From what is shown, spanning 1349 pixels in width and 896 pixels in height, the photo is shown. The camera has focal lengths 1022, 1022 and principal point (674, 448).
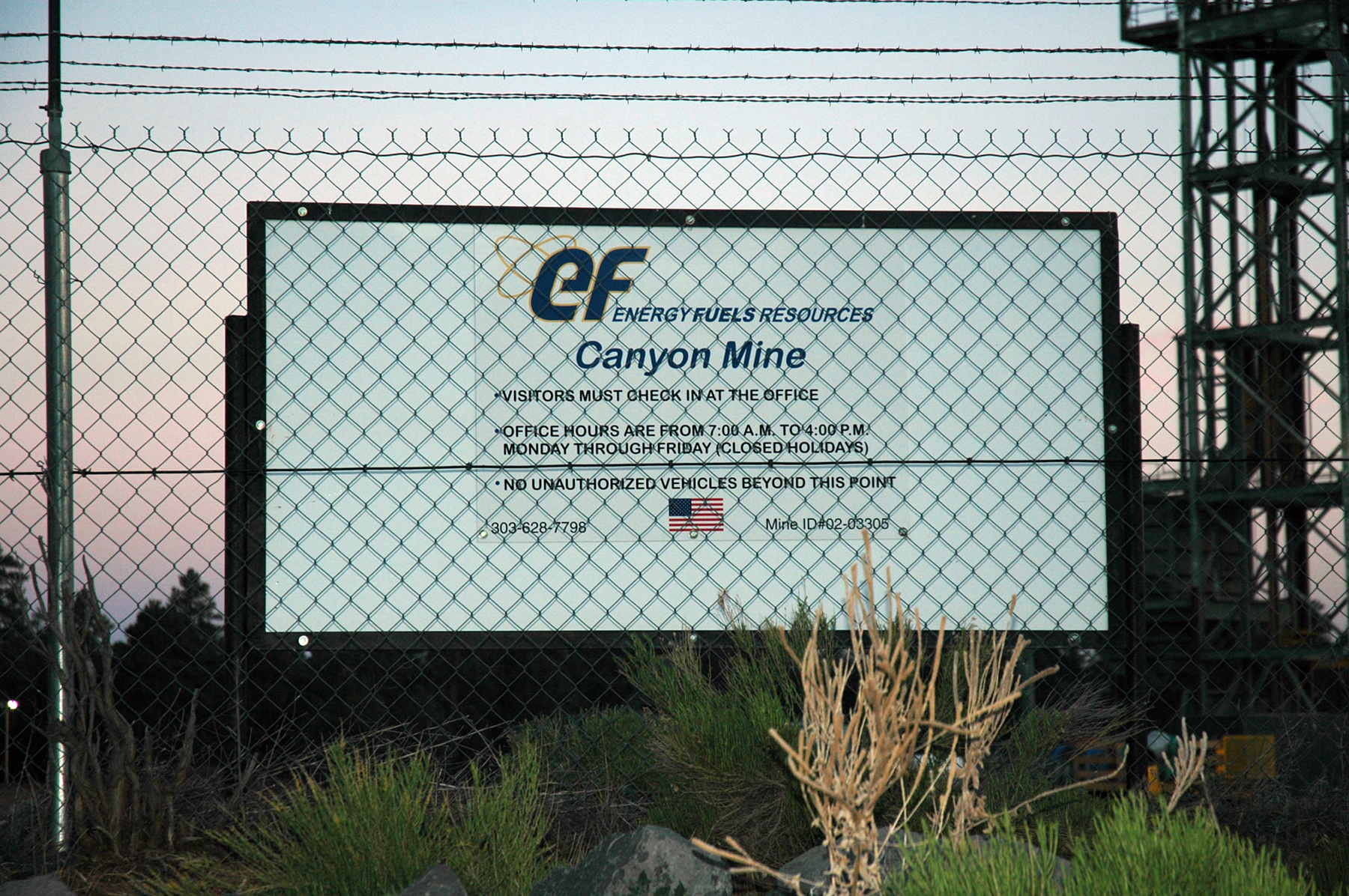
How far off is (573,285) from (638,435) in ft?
2.21

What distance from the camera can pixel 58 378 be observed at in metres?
3.57

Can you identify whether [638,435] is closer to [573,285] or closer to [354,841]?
[573,285]

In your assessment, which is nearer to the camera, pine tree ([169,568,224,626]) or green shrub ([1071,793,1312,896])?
green shrub ([1071,793,1312,896])

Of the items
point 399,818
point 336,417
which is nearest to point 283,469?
point 336,417

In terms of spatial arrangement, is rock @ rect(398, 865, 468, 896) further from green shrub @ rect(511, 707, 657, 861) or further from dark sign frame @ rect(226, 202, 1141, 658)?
dark sign frame @ rect(226, 202, 1141, 658)

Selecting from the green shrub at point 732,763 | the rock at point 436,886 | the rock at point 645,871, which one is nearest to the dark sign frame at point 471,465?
the green shrub at point 732,763

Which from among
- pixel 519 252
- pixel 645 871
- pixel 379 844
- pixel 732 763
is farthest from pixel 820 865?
pixel 519 252

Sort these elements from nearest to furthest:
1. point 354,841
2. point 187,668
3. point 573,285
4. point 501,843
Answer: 1. point 354,841
2. point 501,843
3. point 187,668
4. point 573,285

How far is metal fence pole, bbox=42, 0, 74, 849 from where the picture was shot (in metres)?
3.41

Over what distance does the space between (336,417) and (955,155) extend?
271 centimetres

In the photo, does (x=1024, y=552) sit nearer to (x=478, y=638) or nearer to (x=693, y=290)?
(x=693, y=290)

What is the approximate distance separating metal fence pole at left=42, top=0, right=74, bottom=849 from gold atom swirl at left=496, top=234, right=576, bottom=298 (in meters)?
1.56

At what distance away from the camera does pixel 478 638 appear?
13.4 ft

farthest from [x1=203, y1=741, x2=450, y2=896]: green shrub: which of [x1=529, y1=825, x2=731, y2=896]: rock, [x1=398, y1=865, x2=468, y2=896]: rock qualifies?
[x1=529, y1=825, x2=731, y2=896]: rock
